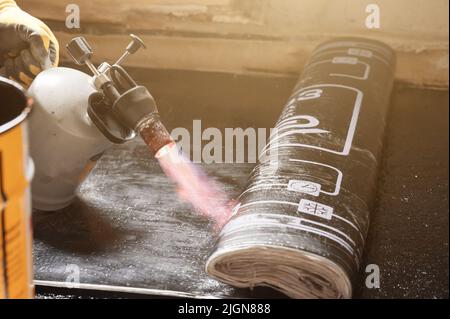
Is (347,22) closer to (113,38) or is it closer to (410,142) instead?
(410,142)

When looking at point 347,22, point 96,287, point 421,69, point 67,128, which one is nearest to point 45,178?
Result: point 67,128

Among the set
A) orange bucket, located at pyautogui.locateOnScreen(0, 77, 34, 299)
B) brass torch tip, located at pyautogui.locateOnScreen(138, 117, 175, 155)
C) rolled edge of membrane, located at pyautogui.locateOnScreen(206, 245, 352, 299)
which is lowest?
rolled edge of membrane, located at pyautogui.locateOnScreen(206, 245, 352, 299)

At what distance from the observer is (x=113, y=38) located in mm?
2480

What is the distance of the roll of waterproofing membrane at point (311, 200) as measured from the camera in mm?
1269

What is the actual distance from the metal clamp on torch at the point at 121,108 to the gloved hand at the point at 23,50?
12 centimetres

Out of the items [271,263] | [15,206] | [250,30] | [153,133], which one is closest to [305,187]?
[271,263]

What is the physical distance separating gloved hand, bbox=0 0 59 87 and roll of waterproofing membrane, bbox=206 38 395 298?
24.1 inches

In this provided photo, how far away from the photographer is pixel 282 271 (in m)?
1.31

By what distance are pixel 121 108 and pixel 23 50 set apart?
37 centimetres

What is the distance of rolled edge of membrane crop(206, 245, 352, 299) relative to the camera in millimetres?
1250

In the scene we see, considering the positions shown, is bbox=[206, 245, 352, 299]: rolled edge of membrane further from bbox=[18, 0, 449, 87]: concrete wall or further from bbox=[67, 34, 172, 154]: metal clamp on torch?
bbox=[18, 0, 449, 87]: concrete wall

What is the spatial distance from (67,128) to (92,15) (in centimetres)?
112

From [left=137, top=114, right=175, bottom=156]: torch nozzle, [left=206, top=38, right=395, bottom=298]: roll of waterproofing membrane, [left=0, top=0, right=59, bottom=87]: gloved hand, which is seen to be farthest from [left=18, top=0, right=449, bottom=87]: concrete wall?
[left=137, top=114, right=175, bottom=156]: torch nozzle

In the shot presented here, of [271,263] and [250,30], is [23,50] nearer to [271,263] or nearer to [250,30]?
[271,263]
